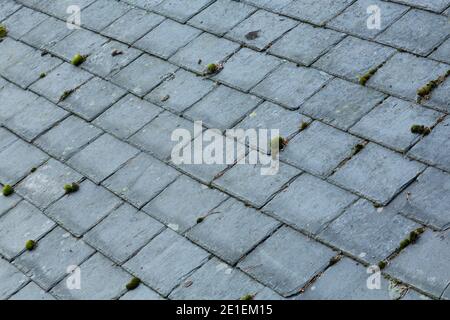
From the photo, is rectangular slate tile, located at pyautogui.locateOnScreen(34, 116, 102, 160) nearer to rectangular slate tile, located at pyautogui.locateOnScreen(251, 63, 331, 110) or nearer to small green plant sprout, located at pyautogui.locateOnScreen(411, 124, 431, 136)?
rectangular slate tile, located at pyautogui.locateOnScreen(251, 63, 331, 110)

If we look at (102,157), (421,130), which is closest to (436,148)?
(421,130)

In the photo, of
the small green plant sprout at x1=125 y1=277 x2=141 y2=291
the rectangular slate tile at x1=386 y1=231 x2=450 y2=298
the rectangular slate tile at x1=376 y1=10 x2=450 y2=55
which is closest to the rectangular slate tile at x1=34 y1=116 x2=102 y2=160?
the small green plant sprout at x1=125 y1=277 x2=141 y2=291

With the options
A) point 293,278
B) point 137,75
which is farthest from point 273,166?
point 137,75

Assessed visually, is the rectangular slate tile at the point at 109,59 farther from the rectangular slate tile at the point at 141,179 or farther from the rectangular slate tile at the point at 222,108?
the rectangular slate tile at the point at 141,179

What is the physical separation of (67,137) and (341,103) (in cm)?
207

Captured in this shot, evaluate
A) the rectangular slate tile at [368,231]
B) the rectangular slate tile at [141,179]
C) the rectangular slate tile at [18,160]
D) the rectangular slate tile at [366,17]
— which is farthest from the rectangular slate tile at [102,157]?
the rectangular slate tile at [366,17]

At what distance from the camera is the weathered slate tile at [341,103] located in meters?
5.77

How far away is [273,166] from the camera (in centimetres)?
561

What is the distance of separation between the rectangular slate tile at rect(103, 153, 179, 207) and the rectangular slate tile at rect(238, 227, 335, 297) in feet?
3.20

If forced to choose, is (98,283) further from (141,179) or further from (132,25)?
(132,25)

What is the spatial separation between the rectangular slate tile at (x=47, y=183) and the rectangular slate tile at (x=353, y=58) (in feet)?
6.47

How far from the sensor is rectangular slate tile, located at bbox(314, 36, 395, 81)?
241 inches

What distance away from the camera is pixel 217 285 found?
195 inches
